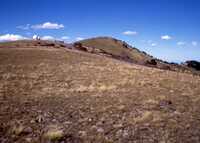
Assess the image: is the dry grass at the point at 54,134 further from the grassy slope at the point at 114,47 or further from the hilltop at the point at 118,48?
the hilltop at the point at 118,48

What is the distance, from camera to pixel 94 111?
13836mm

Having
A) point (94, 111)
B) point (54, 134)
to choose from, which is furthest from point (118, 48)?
point (54, 134)

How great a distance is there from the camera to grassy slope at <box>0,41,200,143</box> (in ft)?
34.7

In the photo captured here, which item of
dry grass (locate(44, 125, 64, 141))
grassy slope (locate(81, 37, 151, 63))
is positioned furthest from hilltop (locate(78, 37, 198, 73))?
dry grass (locate(44, 125, 64, 141))

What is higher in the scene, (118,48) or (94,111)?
(118,48)

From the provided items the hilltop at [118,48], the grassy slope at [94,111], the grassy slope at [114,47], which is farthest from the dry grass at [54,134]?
the hilltop at [118,48]

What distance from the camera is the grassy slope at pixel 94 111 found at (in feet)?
34.7

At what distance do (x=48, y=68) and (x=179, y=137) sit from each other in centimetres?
2325

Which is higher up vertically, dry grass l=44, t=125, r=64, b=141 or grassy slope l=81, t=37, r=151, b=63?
grassy slope l=81, t=37, r=151, b=63

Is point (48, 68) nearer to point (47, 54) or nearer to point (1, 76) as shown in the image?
point (1, 76)

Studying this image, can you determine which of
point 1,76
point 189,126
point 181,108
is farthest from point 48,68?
point 189,126

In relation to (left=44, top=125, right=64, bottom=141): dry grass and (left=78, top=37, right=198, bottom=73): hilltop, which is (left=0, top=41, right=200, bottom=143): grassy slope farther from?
(left=78, top=37, right=198, bottom=73): hilltop

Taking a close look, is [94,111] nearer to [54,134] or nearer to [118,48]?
[54,134]

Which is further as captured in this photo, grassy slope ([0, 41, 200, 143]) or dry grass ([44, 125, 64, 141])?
grassy slope ([0, 41, 200, 143])
